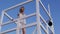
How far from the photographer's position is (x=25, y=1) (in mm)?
3434

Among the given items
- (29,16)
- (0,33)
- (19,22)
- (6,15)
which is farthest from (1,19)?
(29,16)

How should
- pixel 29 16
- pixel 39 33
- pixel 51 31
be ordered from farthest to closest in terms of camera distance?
1. pixel 51 31
2. pixel 29 16
3. pixel 39 33

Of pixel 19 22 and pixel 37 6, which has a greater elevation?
pixel 37 6

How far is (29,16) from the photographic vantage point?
3137mm

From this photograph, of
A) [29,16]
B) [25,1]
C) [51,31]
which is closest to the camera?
[29,16]

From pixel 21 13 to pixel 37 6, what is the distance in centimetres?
70

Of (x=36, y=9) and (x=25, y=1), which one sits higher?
(x=25, y=1)

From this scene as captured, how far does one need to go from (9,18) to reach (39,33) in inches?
48.1

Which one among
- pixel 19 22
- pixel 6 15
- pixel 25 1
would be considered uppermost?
pixel 25 1

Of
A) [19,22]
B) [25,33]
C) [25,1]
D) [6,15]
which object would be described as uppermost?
[25,1]

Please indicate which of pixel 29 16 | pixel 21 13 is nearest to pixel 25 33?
pixel 21 13

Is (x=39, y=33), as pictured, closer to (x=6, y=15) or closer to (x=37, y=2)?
(x=37, y=2)

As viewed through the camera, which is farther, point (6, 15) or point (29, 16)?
point (6, 15)

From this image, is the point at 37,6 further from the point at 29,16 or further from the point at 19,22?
the point at 19,22
